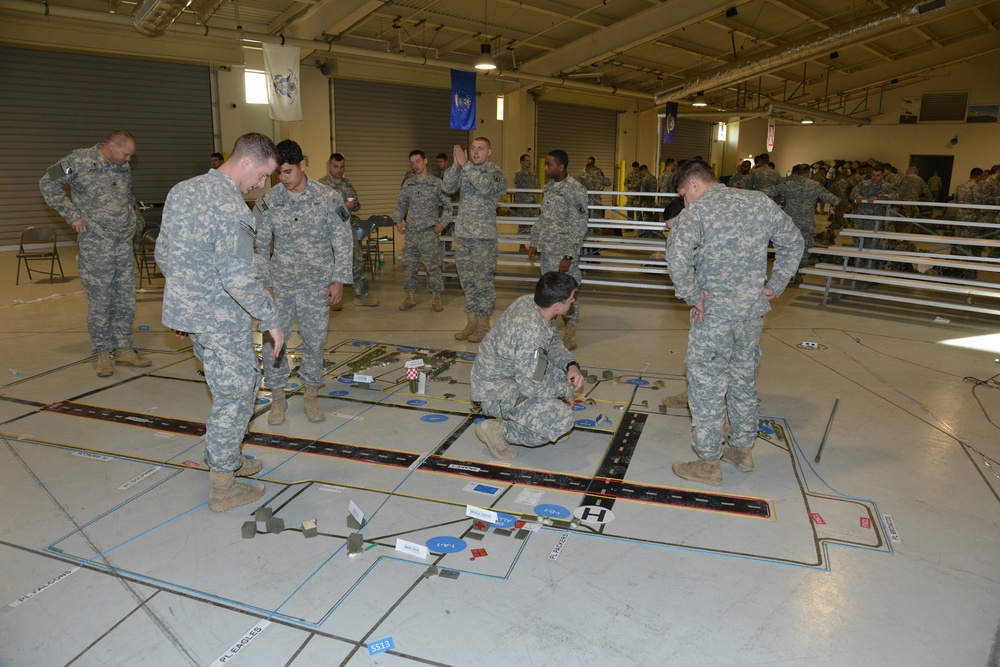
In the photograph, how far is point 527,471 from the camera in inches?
162

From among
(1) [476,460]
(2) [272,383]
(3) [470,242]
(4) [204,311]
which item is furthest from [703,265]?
(3) [470,242]

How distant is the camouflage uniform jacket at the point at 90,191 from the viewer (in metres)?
5.57

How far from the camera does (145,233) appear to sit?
9391mm

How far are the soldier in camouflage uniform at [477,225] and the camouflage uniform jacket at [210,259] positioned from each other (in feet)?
11.2

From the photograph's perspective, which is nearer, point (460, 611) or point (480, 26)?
point (460, 611)

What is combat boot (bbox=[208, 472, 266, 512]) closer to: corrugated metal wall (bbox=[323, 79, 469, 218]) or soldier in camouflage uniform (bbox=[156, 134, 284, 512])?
soldier in camouflage uniform (bbox=[156, 134, 284, 512])

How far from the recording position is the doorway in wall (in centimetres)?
2416

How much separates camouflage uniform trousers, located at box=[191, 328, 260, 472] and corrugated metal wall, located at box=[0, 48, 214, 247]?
9910 mm

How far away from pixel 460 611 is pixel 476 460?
1.47 meters

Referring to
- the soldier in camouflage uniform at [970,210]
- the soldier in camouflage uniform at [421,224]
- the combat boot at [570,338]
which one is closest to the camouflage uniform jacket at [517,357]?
the combat boot at [570,338]

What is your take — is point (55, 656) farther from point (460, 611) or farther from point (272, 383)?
point (272, 383)

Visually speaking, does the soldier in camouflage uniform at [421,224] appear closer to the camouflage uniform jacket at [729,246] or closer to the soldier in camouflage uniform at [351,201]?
the soldier in camouflage uniform at [351,201]

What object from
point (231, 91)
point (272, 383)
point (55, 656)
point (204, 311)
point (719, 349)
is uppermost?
point (231, 91)

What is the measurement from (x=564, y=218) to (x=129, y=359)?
4.15 m
